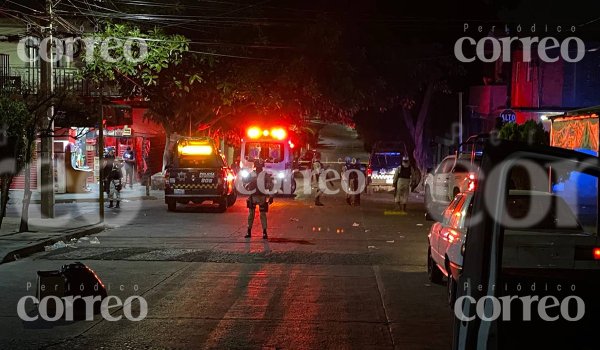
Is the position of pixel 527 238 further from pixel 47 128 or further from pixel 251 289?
pixel 47 128

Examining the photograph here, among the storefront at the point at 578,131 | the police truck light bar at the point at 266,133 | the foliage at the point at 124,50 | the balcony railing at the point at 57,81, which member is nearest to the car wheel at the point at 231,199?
the police truck light bar at the point at 266,133

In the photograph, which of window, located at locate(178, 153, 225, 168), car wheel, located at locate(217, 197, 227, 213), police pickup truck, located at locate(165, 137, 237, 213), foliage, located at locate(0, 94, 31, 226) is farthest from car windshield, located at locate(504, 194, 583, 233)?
window, located at locate(178, 153, 225, 168)

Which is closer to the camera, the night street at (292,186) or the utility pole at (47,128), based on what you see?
the night street at (292,186)

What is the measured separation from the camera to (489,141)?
3615 mm

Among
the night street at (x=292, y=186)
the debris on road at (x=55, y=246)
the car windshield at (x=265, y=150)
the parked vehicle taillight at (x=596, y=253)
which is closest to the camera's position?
the parked vehicle taillight at (x=596, y=253)

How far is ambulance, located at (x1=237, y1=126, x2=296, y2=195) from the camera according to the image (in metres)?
31.1

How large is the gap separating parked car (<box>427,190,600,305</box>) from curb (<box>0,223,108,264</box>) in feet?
24.9

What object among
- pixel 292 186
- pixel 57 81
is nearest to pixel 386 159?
pixel 292 186

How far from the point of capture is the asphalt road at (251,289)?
7484 millimetres

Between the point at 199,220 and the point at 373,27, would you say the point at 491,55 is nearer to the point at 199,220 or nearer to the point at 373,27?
the point at 373,27

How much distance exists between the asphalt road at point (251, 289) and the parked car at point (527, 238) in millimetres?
746

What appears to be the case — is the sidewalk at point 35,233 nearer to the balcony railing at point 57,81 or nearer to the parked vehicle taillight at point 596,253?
the balcony railing at point 57,81

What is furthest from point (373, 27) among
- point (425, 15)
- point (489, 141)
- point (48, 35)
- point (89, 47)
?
point (489, 141)

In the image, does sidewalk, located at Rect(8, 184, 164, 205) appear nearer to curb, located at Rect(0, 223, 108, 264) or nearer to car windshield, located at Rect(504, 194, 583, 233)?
curb, located at Rect(0, 223, 108, 264)
